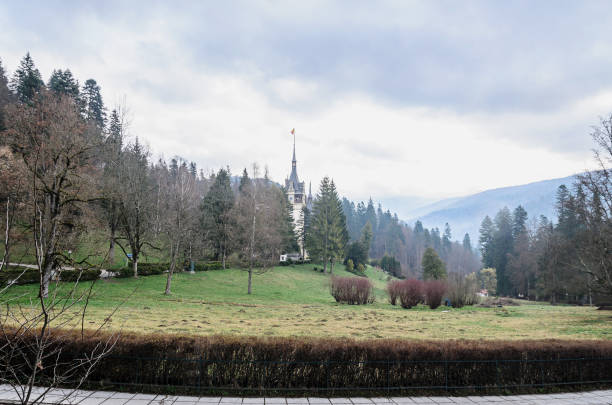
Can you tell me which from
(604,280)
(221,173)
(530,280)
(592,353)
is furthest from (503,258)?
(592,353)

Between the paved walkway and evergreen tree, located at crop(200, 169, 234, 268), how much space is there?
115 ft

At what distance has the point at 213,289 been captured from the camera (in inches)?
1291

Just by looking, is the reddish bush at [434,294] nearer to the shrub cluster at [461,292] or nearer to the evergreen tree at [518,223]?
the shrub cluster at [461,292]

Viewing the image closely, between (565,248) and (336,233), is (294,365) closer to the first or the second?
(565,248)

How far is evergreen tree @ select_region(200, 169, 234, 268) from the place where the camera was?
4496cm

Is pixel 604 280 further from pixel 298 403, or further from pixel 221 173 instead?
pixel 221 173

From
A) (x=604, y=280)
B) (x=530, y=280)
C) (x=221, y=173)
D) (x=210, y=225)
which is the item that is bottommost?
(x=530, y=280)

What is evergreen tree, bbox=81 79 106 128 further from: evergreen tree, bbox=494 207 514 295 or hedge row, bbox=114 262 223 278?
evergreen tree, bbox=494 207 514 295

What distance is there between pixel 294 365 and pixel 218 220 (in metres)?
40.7

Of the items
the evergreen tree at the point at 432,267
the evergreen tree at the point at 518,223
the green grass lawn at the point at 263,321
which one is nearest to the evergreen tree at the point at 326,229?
the evergreen tree at the point at 432,267

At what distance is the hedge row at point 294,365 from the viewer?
338 inches

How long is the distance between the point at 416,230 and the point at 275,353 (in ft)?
Answer: 402

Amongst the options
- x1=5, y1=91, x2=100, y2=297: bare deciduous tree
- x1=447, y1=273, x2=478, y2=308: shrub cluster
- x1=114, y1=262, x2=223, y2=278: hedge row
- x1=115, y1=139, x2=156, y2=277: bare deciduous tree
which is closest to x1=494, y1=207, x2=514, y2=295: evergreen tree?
x1=447, y1=273, x2=478, y2=308: shrub cluster

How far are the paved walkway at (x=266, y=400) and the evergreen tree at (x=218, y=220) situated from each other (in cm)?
3520
